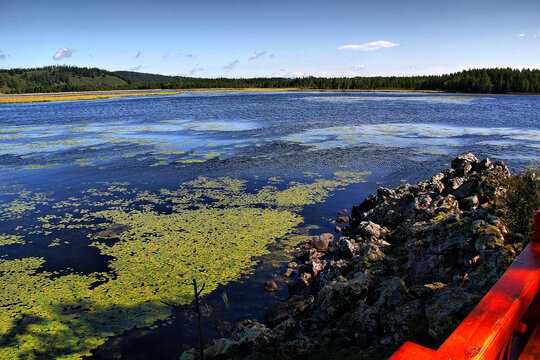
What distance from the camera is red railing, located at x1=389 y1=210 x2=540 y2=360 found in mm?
1424

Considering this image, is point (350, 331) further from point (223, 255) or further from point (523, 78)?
point (523, 78)

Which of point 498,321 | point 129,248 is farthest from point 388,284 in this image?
point 129,248

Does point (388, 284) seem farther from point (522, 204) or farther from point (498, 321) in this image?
point (498, 321)

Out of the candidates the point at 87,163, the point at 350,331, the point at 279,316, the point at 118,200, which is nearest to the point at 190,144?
the point at 87,163

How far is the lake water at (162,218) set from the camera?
871 cm

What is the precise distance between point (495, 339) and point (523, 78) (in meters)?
147

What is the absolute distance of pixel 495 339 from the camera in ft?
5.16

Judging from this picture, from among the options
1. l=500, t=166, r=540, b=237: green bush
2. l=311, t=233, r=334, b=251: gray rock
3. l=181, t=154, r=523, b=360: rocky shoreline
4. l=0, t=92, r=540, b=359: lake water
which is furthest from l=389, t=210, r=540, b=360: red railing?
l=311, t=233, r=334, b=251: gray rock

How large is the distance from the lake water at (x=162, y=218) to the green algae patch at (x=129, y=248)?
0.05 m

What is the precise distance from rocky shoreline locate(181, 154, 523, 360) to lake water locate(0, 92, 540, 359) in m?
1.19

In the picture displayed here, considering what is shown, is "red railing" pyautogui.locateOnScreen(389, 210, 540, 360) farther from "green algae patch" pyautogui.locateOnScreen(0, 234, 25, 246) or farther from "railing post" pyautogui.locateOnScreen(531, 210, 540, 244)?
"green algae patch" pyautogui.locateOnScreen(0, 234, 25, 246)

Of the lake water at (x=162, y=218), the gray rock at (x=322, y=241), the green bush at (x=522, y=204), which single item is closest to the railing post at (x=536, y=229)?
the lake water at (x=162, y=218)

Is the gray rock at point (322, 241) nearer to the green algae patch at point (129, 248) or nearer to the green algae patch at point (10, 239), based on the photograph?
the green algae patch at point (129, 248)

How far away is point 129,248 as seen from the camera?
12031 millimetres
